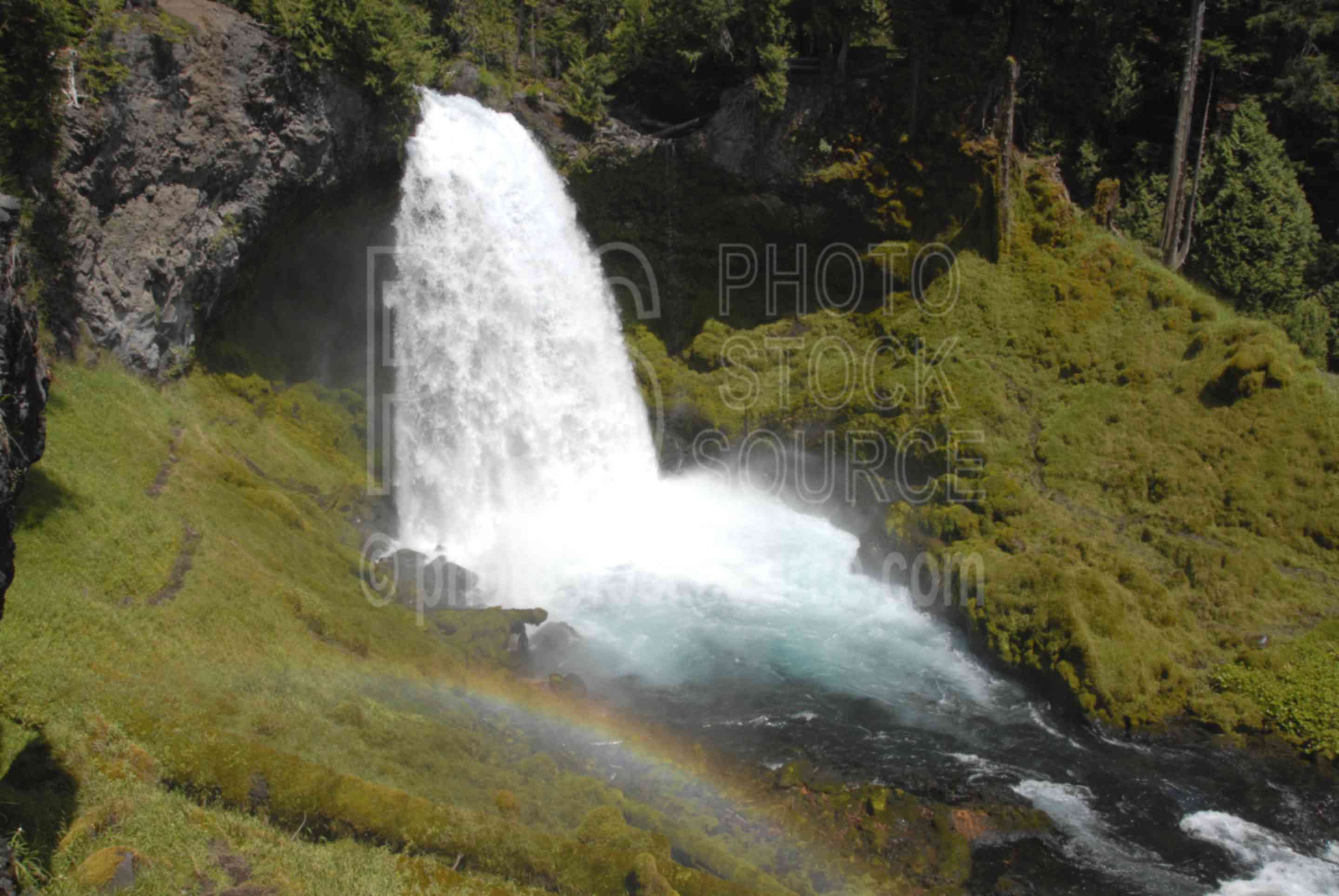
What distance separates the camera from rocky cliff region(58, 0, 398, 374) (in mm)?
18109

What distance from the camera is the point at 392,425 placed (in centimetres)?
2488

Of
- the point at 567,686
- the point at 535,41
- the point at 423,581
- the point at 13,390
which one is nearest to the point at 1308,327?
the point at 567,686

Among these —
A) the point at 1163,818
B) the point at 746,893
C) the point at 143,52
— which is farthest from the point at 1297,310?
the point at 143,52

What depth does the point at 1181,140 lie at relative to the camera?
89.7ft

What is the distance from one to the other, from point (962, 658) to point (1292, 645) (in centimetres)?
665

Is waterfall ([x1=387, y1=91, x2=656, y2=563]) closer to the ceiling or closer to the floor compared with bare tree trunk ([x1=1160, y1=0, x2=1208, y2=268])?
closer to the floor

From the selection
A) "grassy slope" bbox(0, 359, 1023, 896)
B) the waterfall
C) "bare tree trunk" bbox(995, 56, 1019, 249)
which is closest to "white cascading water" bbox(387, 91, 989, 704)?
the waterfall

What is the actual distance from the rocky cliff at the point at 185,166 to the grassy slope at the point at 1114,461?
12.1m

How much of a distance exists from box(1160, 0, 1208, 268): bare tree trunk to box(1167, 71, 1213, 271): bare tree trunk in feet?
A: 0.93

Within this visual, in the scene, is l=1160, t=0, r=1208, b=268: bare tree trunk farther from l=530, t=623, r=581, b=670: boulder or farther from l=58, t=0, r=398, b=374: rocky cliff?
l=58, t=0, r=398, b=374: rocky cliff

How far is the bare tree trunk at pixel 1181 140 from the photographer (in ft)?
88.1

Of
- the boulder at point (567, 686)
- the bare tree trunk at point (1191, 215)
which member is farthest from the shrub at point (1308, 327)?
the boulder at point (567, 686)

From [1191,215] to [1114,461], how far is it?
1174cm

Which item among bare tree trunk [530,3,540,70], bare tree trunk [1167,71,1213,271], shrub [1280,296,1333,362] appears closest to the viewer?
shrub [1280,296,1333,362]
